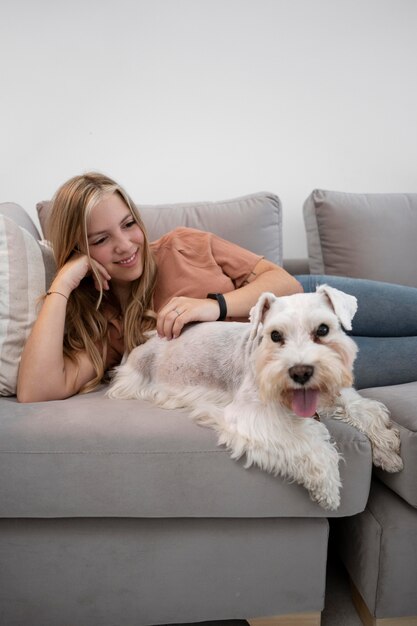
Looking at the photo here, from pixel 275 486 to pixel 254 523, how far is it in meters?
0.15

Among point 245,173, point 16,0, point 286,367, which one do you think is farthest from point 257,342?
point 16,0

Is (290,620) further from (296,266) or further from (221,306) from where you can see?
(296,266)

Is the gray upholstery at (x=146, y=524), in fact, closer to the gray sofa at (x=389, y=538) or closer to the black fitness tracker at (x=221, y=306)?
the gray sofa at (x=389, y=538)

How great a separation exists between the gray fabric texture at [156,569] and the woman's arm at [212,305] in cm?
63

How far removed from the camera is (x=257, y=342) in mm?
1456

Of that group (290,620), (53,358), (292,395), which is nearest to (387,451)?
(292,395)

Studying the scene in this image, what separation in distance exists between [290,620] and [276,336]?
83 cm

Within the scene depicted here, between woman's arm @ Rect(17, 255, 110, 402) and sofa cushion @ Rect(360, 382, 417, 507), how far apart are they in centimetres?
102

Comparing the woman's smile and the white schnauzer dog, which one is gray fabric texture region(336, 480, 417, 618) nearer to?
the white schnauzer dog

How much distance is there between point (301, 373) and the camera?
126 cm

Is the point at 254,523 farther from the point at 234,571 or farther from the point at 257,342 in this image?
the point at 257,342

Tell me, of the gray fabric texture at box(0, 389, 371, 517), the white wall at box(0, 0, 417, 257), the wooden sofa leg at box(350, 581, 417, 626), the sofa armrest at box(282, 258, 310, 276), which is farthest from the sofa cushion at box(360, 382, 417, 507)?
the white wall at box(0, 0, 417, 257)

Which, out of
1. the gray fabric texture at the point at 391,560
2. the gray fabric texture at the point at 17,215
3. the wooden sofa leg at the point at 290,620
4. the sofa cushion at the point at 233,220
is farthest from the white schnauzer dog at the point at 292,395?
the gray fabric texture at the point at 17,215

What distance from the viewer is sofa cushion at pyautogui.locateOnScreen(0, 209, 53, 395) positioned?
171 centimetres
